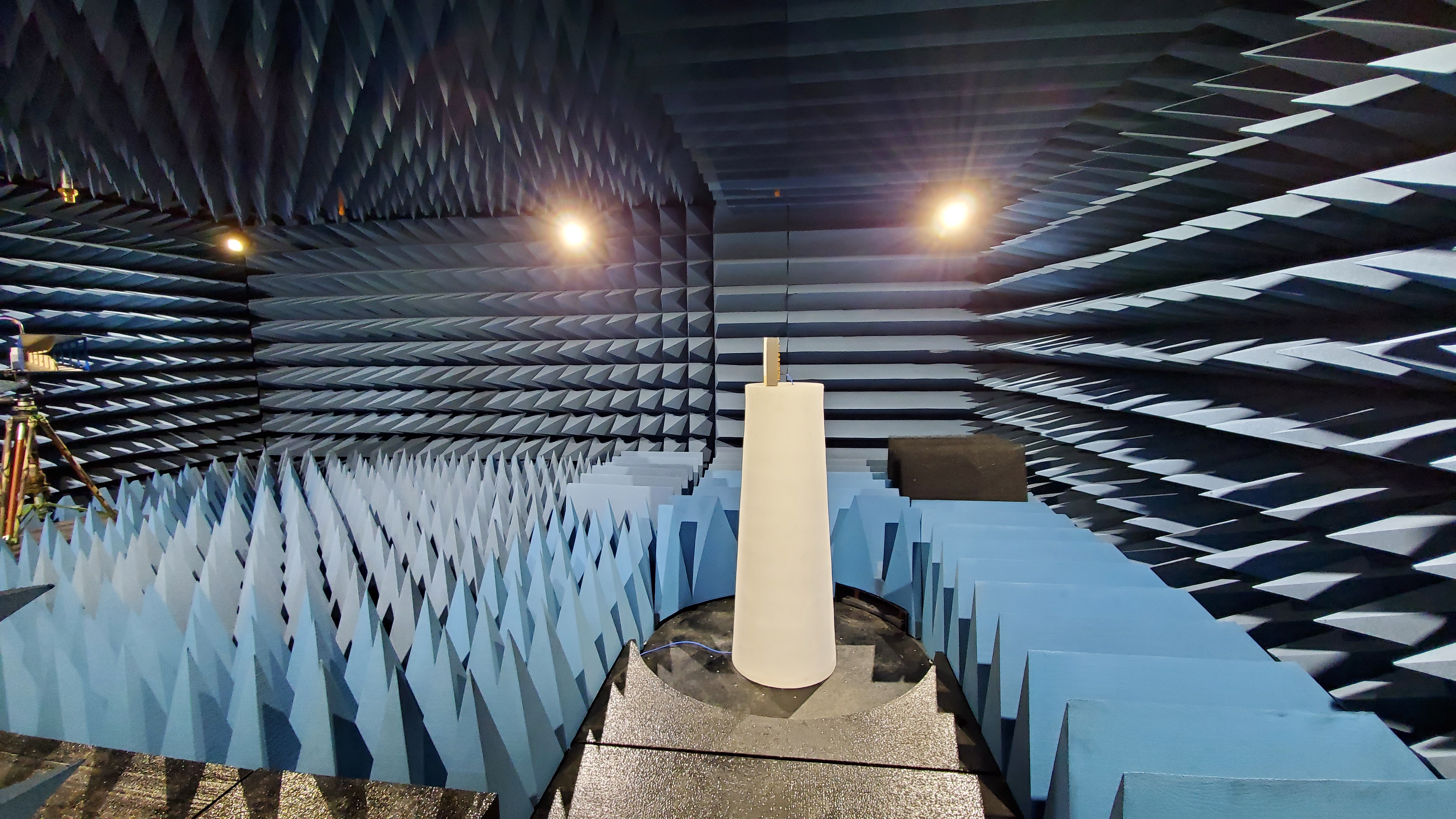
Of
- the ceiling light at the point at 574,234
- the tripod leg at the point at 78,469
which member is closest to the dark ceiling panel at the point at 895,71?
the ceiling light at the point at 574,234

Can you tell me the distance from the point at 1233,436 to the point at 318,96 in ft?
12.1

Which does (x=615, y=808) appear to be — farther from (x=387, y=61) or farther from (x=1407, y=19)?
(x=387, y=61)

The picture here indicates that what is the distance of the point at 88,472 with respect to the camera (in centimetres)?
363

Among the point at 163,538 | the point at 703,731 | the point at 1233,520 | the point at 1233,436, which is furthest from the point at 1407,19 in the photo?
the point at 163,538

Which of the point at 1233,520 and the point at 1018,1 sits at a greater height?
the point at 1018,1

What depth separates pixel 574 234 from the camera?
12.1ft

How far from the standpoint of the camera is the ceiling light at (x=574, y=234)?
368 centimetres

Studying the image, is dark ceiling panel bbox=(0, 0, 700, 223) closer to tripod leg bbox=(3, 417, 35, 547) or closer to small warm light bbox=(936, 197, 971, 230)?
tripod leg bbox=(3, 417, 35, 547)

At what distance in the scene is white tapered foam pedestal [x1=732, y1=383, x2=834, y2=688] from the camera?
4.09ft

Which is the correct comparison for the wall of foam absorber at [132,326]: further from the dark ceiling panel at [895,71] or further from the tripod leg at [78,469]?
the dark ceiling panel at [895,71]

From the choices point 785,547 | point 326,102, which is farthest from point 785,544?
point 326,102

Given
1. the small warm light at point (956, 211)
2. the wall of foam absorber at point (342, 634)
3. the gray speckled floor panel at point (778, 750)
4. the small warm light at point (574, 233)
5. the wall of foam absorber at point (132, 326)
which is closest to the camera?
the gray speckled floor panel at point (778, 750)

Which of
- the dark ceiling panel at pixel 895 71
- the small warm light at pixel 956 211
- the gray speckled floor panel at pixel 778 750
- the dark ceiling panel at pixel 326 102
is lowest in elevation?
the gray speckled floor panel at pixel 778 750

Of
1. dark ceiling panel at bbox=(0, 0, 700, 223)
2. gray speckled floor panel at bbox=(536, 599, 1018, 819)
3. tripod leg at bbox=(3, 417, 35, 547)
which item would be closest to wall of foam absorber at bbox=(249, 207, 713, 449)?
dark ceiling panel at bbox=(0, 0, 700, 223)
